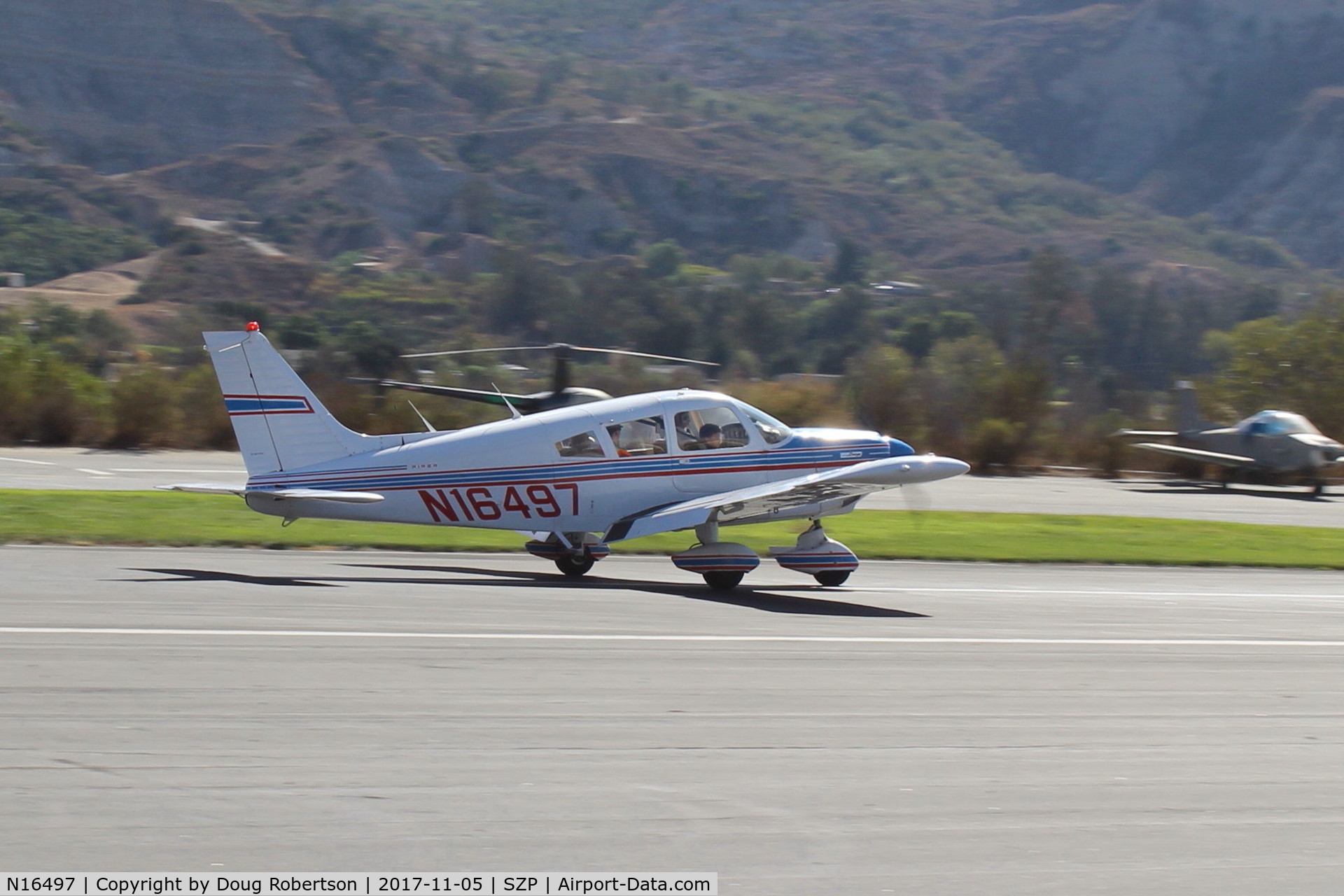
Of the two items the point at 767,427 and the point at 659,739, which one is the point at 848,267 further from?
the point at 659,739

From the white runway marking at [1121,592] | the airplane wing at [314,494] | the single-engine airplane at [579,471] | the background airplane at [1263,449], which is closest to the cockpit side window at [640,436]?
the single-engine airplane at [579,471]

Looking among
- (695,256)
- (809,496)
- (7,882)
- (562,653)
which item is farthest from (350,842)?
(695,256)

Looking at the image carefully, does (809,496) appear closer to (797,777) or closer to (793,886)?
(797,777)

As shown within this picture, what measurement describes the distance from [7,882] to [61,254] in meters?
159

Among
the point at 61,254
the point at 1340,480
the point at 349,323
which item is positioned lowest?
the point at 1340,480

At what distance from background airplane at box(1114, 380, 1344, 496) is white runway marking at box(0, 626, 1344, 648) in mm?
25718

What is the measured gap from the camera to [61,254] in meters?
151

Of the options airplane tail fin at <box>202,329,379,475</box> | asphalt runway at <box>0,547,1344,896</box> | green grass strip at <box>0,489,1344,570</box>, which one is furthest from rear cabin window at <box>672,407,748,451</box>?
green grass strip at <box>0,489,1344,570</box>

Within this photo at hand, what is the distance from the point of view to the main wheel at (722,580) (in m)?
15.8

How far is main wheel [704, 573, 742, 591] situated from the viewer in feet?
51.8

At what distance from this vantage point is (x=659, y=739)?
8625mm

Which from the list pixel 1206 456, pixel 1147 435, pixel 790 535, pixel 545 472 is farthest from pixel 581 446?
pixel 1147 435

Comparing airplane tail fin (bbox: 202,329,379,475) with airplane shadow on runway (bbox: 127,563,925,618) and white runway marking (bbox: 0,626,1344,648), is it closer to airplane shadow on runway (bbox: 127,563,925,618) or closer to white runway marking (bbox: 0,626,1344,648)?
airplane shadow on runway (bbox: 127,563,925,618)

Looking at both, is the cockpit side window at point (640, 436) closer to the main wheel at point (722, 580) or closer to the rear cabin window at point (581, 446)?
the rear cabin window at point (581, 446)
